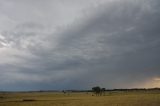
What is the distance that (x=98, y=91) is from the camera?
199 meters

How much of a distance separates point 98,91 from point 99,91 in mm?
899

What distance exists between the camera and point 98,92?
656ft

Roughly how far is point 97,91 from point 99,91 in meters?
1.44

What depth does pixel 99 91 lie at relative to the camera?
656ft

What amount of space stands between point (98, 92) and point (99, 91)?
1005mm

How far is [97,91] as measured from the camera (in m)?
200

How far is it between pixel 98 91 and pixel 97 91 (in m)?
0.78

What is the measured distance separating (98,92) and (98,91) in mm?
927
